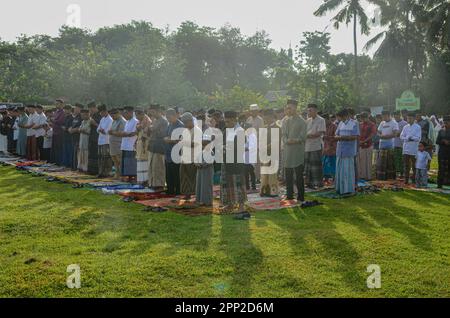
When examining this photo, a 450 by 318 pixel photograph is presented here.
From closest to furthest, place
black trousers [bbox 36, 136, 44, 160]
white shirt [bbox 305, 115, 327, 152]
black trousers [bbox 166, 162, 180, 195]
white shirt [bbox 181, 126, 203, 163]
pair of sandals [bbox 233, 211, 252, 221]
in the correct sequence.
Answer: pair of sandals [bbox 233, 211, 252, 221], white shirt [bbox 181, 126, 203, 163], black trousers [bbox 166, 162, 180, 195], white shirt [bbox 305, 115, 327, 152], black trousers [bbox 36, 136, 44, 160]

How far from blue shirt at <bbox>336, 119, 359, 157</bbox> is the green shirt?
1267mm

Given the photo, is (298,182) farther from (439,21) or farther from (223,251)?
(439,21)

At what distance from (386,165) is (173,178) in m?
6.09

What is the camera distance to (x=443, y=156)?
1139cm

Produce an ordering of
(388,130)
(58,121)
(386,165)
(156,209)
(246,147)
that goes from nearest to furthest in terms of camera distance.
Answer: (156,209)
(246,147)
(388,130)
(386,165)
(58,121)

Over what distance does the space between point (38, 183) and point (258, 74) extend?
54167mm

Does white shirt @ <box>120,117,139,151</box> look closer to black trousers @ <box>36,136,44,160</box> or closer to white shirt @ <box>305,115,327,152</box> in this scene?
white shirt @ <box>305,115,327,152</box>

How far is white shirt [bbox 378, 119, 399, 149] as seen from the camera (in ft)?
40.2

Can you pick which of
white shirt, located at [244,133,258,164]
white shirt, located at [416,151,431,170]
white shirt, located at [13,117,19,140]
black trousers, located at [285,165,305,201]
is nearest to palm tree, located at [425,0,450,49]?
white shirt, located at [416,151,431,170]

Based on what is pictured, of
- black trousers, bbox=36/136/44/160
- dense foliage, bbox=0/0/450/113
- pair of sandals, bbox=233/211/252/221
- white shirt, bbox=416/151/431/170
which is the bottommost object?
pair of sandals, bbox=233/211/252/221

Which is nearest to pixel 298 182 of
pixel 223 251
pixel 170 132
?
pixel 170 132

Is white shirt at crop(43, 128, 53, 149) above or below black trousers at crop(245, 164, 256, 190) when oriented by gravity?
above

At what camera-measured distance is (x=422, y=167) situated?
1131cm

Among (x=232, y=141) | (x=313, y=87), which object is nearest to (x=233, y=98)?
(x=313, y=87)
